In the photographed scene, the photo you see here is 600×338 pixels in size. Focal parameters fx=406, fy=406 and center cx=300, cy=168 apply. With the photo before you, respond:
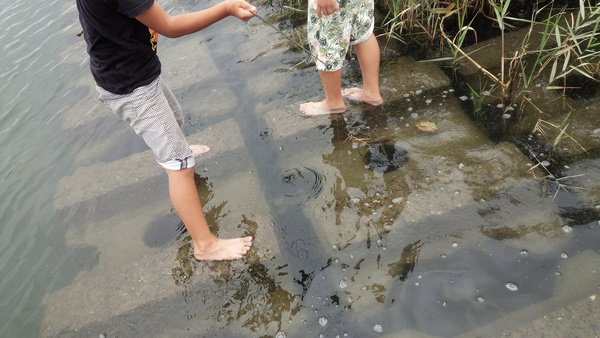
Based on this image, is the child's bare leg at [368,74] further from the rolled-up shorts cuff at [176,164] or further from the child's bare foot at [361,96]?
the rolled-up shorts cuff at [176,164]

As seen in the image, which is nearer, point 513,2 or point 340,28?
point 340,28

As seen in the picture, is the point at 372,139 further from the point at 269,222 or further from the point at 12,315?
the point at 12,315

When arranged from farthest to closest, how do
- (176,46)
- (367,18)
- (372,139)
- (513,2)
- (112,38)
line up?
(176,46), (513,2), (372,139), (367,18), (112,38)

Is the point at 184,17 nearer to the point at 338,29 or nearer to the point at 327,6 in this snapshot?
the point at 327,6

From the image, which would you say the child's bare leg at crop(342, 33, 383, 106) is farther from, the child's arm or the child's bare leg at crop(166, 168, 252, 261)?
the child's bare leg at crop(166, 168, 252, 261)

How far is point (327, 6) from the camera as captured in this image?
2248 mm

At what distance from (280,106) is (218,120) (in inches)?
19.6

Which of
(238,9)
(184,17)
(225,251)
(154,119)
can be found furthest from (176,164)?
(238,9)

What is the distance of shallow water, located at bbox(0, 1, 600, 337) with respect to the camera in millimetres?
1872

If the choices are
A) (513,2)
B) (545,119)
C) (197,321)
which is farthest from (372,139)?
(513,2)

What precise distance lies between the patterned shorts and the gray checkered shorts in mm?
1000

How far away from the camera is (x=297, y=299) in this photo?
6.49 ft

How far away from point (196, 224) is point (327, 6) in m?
1.38

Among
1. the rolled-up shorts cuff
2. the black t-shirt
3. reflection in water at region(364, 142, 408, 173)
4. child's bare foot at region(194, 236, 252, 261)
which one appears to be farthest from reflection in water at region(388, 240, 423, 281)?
the black t-shirt
